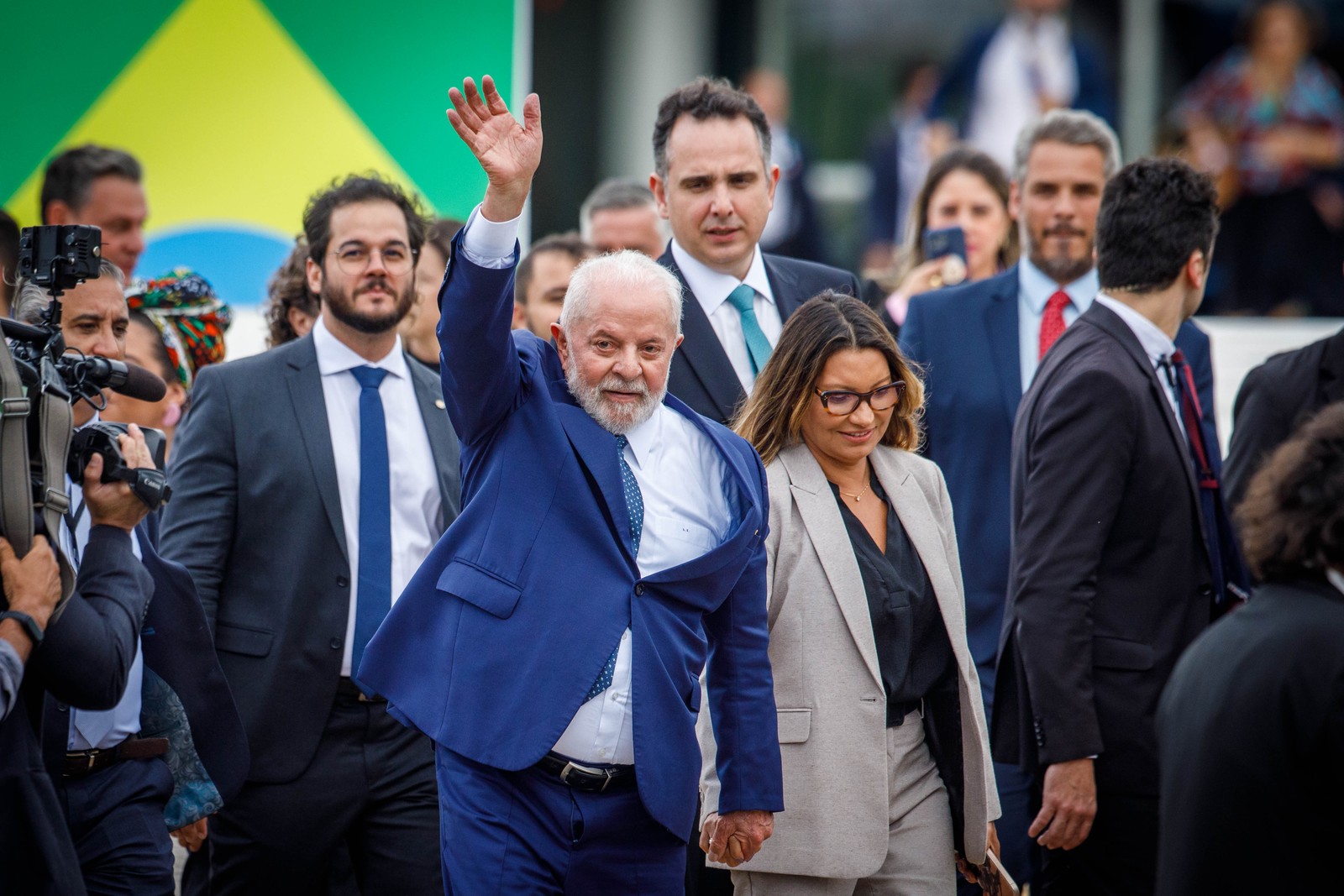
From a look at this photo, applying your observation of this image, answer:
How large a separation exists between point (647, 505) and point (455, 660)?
→ 0.59m

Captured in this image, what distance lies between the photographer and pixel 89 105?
24.4 ft

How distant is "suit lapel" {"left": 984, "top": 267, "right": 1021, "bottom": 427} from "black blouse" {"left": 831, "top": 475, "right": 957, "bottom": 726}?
118 centimetres

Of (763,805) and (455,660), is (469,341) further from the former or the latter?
(763,805)

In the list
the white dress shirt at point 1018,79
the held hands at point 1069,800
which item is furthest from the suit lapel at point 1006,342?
the white dress shirt at point 1018,79

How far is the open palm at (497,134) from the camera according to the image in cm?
354

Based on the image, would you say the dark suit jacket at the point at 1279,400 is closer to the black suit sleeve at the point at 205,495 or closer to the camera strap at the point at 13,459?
the black suit sleeve at the point at 205,495

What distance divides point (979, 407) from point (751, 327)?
907 mm

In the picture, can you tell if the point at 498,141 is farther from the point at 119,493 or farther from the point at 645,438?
the point at 119,493

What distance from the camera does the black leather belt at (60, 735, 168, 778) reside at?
399cm

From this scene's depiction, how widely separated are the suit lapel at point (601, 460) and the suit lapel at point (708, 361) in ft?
3.10

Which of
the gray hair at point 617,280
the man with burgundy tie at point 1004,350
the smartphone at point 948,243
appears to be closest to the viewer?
the gray hair at point 617,280

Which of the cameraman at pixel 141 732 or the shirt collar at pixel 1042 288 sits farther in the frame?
the shirt collar at pixel 1042 288

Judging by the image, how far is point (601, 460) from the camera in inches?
148

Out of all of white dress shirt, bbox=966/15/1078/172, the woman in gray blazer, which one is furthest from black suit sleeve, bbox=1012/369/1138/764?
white dress shirt, bbox=966/15/1078/172
